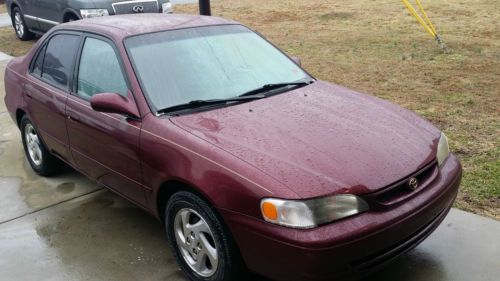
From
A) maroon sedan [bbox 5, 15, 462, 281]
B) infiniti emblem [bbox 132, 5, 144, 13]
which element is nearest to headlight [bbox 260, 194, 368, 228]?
maroon sedan [bbox 5, 15, 462, 281]

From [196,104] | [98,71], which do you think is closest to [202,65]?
[196,104]

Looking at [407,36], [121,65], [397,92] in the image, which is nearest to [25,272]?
[121,65]

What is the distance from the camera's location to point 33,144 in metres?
5.21

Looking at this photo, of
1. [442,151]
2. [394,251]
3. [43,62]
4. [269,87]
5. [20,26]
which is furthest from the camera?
[20,26]

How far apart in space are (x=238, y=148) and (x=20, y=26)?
463 inches

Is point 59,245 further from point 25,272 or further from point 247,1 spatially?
point 247,1

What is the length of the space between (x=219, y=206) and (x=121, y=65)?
1.43m

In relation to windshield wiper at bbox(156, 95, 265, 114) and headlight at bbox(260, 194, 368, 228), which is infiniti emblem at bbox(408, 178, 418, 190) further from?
windshield wiper at bbox(156, 95, 265, 114)

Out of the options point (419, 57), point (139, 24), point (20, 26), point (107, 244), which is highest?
point (139, 24)

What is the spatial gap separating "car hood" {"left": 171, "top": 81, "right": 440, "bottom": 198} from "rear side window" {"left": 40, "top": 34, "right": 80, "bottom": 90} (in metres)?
1.51

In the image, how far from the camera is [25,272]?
141 inches

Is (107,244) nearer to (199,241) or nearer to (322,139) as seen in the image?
(199,241)

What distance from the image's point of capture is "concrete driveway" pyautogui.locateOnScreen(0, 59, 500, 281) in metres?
3.41

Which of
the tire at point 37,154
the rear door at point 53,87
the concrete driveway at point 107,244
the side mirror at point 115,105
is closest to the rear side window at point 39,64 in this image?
the rear door at point 53,87
